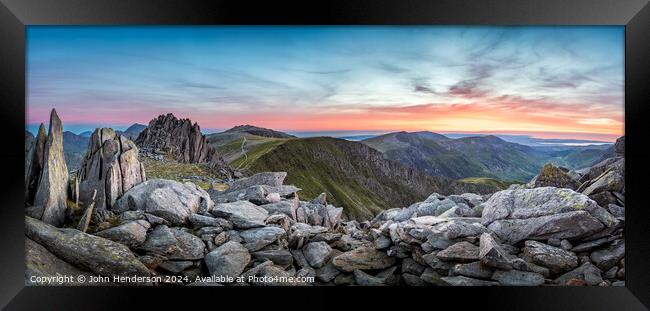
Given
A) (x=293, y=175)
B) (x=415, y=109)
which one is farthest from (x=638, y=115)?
(x=293, y=175)

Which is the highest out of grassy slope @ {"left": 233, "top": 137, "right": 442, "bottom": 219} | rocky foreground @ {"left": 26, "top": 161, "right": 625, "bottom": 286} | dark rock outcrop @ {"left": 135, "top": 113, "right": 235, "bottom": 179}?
dark rock outcrop @ {"left": 135, "top": 113, "right": 235, "bottom": 179}

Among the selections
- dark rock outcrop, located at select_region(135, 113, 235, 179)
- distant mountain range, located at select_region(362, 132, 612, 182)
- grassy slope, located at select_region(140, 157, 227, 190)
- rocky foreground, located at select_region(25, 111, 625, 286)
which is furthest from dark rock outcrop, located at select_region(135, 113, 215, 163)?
distant mountain range, located at select_region(362, 132, 612, 182)

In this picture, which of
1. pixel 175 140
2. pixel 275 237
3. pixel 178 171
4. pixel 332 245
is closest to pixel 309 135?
pixel 275 237

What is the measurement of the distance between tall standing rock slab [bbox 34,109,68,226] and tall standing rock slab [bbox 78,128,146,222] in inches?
19.6

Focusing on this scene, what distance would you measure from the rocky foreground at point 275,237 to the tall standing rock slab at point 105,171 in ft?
0.11

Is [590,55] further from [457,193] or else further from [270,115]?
[270,115]

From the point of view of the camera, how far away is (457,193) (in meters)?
13.7

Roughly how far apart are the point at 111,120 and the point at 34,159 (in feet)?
8.24

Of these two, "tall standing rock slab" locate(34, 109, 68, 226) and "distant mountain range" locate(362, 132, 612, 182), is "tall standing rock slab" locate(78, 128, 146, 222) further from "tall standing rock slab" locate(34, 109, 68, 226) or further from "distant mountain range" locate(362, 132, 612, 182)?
"distant mountain range" locate(362, 132, 612, 182)

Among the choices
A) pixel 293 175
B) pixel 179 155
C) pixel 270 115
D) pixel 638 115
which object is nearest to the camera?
pixel 638 115

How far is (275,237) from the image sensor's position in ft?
37.8

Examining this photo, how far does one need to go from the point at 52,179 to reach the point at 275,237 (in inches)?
284

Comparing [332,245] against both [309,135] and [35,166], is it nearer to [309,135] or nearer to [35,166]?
[309,135]

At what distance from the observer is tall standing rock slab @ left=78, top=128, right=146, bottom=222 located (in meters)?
11.1
